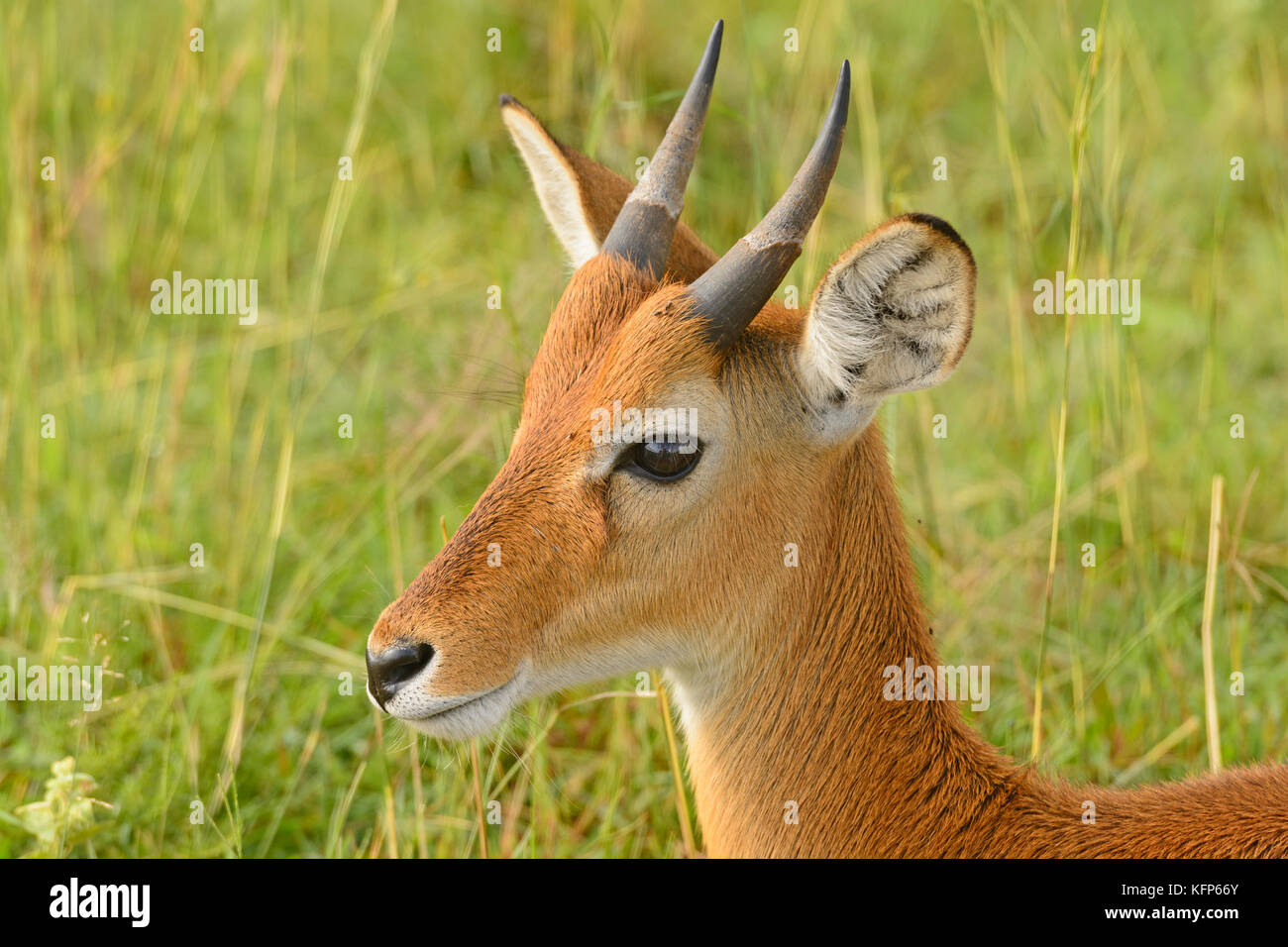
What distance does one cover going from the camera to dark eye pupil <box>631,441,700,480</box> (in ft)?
11.8

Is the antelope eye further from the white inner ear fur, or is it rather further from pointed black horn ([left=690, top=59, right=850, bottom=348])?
the white inner ear fur

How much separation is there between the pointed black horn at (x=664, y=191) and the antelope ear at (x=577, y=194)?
0.59 feet

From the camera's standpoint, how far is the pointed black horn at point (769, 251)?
3475mm

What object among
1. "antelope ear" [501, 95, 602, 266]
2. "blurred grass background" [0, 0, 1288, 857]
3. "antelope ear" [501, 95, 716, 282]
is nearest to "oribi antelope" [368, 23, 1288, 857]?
"antelope ear" [501, 95, 716, 282]

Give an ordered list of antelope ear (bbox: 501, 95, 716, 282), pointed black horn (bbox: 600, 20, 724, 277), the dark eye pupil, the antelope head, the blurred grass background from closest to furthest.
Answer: the antelope head, the dark eye pupil, pointed black horn (bbox: 600, 20, 724, 277), antelope ear (bbox: 501, 95, 716, 282), the blurred grass background

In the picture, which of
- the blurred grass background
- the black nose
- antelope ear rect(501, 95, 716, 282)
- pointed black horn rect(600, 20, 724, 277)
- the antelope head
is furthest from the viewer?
the blurred grass background

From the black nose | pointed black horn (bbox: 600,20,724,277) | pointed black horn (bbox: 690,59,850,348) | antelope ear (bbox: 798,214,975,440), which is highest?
pointed black horn (bbox: 600,20,724,277)

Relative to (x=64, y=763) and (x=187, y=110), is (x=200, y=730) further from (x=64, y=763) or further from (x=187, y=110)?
(x=187, y=110)

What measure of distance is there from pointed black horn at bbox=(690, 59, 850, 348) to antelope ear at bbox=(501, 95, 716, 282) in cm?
44

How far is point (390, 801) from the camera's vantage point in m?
4.50

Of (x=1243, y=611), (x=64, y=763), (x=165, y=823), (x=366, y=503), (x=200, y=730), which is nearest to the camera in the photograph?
(x=64, y=763)

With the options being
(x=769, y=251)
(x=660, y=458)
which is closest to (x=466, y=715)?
(x=660, y=458)
